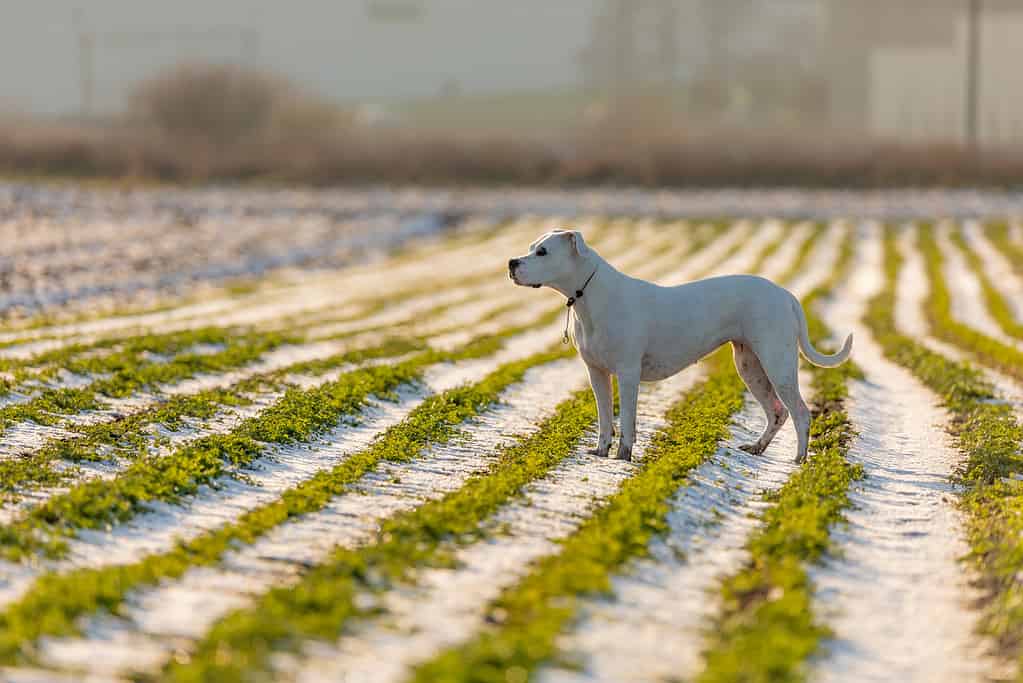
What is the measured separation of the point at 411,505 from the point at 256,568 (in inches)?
60.1

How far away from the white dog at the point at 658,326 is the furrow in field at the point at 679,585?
0.71 meters

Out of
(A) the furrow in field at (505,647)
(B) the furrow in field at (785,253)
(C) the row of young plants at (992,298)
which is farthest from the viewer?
(B) the furrow in field at (785,253)

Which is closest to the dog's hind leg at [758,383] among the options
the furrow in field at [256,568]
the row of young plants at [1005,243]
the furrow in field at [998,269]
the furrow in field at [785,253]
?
the furrow in field at [256,568]

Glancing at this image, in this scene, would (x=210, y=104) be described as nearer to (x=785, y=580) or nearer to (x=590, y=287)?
(x=590, y=287)

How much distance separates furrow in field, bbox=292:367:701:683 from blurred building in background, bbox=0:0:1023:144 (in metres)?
82.1

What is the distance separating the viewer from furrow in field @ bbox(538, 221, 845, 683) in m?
5.77

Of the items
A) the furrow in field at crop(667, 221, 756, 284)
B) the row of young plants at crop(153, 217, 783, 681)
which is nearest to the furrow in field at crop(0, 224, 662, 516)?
the row of young plants at crop(153, 217, 783, 681)

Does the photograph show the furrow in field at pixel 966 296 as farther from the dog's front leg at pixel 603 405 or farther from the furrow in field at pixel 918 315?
the dog's front leg at pixel 603 405

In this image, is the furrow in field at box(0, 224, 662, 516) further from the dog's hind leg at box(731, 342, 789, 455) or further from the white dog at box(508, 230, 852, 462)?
the dog's hind leg at box(731, 342, 789, 455)

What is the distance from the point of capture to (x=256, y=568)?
6934 millimetres

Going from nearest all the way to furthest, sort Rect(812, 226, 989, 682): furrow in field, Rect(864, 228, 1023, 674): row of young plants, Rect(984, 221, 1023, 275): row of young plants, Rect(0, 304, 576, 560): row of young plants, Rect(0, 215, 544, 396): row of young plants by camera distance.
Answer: Rect(812, 226, 989, 682): furrow in field
Rect(864, 228, 1023, 674): row of young plants
Rect(0, 304, 576, 560): row of young plants
Rect(0, 215, 544, 396): row of young plants
Rect(984, 221, 1023, 275): row of young plants

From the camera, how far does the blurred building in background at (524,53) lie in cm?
11575

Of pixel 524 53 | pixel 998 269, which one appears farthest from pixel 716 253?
pixel 524 53

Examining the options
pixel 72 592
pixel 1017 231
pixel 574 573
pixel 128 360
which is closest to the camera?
pixel 72 592
